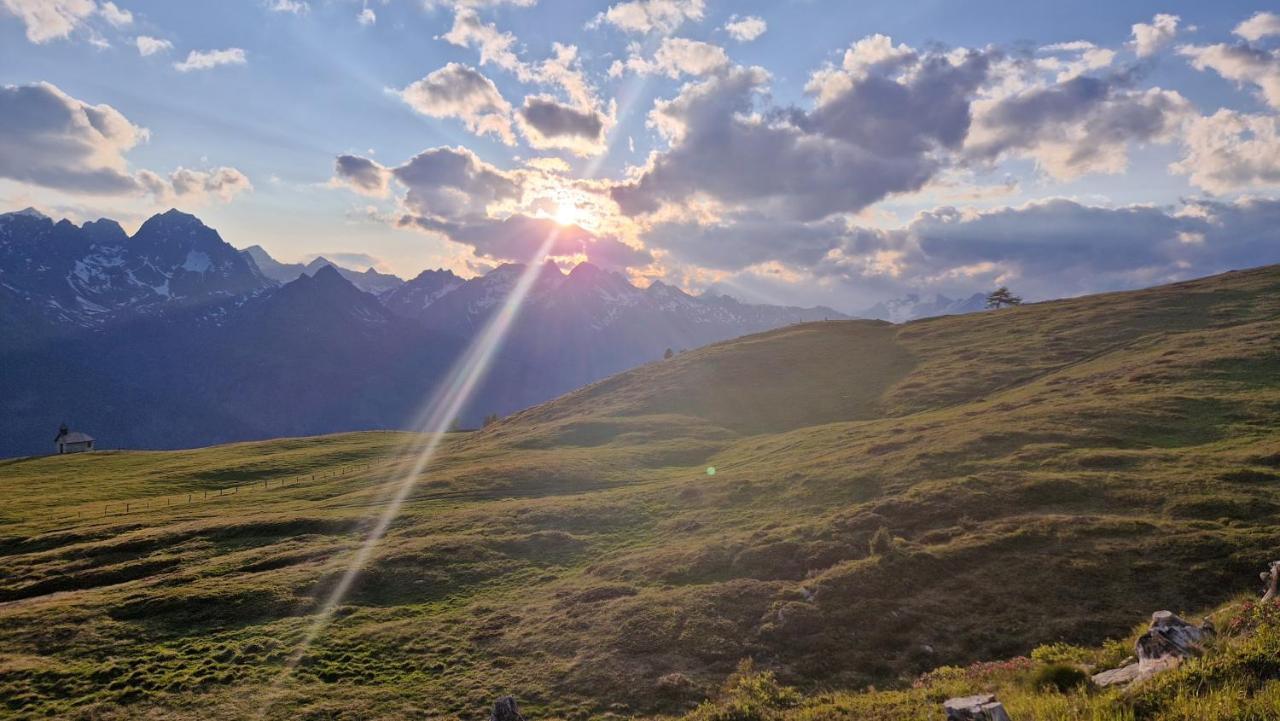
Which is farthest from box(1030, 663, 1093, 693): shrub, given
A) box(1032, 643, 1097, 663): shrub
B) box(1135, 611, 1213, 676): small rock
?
box(1032, 643, 1097, 663): shrub

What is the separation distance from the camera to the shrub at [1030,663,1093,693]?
49.9ft

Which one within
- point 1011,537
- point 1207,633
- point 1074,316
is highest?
point 1074,316

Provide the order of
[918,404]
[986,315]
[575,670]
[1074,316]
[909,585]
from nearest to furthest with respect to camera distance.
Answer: [575,670]
[909,585]
[918,404]
[1074,316]
[986,315]

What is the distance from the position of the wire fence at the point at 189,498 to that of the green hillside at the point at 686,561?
1038 mm

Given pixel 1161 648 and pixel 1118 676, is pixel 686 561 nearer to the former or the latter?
pixel 1118 676

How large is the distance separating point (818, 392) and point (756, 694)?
88.8 m

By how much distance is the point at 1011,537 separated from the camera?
32750 mm

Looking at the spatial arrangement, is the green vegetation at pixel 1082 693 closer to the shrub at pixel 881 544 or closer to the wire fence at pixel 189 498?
the shrub at pixel 881 544

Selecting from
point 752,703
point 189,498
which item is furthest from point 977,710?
point 189,498

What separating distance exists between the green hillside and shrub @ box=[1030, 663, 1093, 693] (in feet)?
10.2

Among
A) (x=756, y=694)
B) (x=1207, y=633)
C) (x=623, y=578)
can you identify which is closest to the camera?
(x=1207, y=633)

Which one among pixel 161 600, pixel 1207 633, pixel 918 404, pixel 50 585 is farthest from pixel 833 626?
pixel 918 404

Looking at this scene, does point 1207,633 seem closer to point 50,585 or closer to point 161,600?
point 161,600

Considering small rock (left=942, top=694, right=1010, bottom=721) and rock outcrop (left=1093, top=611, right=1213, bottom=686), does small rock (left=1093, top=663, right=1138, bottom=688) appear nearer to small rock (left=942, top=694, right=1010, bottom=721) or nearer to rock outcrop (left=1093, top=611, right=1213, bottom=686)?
rock outcrop (left=1093, top=611, right=1213, bottom=686)
